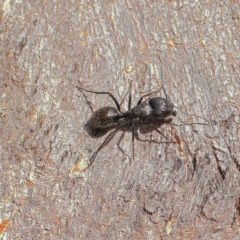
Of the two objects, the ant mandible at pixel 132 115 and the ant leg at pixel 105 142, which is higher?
the ant mandible at pixel 132 115

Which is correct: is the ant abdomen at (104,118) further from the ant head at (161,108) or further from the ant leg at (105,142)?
the ant head at (161,108)

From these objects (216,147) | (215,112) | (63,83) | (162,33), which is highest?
(162,33)

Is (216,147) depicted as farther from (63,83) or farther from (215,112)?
(63,83)

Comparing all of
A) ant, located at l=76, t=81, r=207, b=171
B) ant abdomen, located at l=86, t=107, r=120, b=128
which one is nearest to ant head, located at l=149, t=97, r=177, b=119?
ant, located at l=76, t=81, r=207, b=171

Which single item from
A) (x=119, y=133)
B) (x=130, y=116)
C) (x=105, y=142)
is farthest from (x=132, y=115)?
(x=105, y=142)

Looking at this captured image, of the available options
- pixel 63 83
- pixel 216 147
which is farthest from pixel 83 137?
pixel 216 147

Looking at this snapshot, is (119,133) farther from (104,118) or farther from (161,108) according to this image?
(161,108)

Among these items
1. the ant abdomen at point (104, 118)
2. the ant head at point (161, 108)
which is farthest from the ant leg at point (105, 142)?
the ant head at point (161, 108)
